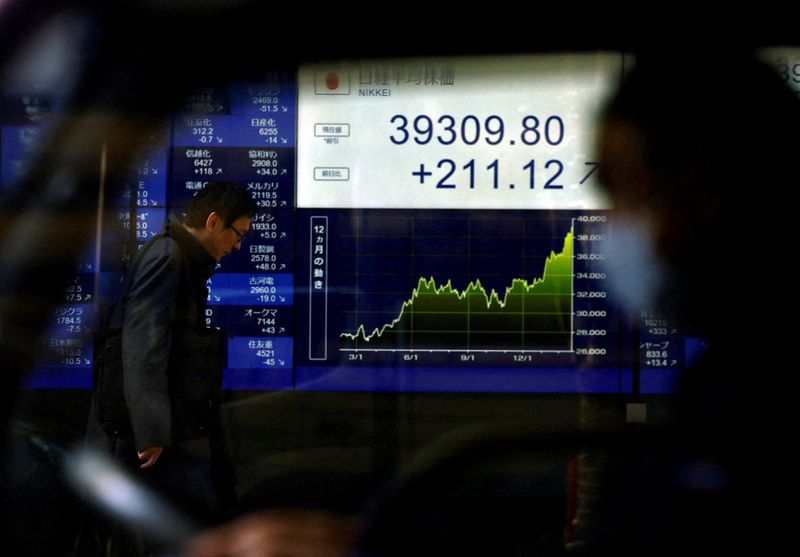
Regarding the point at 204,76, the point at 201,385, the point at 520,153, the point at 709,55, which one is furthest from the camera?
the point at 520,153

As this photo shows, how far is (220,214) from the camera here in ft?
11.9

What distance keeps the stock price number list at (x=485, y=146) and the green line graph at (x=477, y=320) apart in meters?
0.36

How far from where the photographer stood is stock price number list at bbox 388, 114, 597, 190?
409 centimetres

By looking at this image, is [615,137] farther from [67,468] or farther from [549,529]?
[67,468]

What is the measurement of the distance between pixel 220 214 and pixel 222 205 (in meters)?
0.05

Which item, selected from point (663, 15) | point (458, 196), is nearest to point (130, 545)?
point (663, 15)

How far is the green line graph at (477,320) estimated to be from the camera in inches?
174

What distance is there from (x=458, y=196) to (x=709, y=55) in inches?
133

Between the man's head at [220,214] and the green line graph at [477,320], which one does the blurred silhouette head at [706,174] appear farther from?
the green line graph at [477,320]

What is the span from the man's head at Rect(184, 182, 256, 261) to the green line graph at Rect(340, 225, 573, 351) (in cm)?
97

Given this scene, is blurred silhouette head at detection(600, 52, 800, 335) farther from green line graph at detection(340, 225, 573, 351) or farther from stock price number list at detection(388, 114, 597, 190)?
green line graph at detection(340, 225, 573, 351)

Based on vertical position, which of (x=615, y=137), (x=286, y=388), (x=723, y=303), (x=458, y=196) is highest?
(x=458, y=196)

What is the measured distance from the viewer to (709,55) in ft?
3.52

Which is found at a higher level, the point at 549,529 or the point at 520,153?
the point at 520,153
